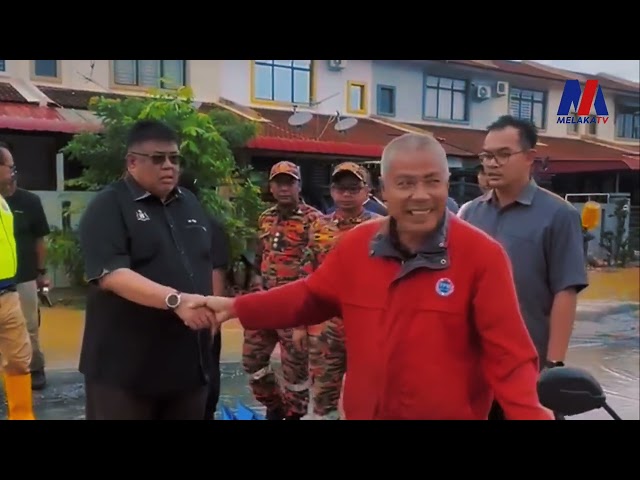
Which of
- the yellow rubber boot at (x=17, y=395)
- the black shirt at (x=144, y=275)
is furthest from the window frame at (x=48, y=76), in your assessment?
the yellow rubber boot at (x=17, y=395)

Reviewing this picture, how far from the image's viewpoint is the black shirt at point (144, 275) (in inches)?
83.0

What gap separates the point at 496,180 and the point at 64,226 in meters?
2.12

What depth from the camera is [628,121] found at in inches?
149

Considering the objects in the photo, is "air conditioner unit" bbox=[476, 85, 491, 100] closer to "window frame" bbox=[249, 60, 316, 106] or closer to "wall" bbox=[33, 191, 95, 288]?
"window frame" bbox=[249, 60, 316, 106]

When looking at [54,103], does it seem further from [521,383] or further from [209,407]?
[521,383]

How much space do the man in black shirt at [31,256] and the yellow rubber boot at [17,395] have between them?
0.19 m

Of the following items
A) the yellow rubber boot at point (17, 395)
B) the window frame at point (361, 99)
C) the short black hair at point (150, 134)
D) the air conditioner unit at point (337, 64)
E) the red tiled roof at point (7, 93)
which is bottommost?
the yellow rubber boot at point (17, 395)

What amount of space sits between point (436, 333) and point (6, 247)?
217cm

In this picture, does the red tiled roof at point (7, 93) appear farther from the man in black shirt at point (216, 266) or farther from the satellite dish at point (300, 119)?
the satellite dish at point (300, 119)

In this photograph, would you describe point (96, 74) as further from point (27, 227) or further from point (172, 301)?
point (172, 301)

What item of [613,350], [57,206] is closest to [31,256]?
[57,206]
